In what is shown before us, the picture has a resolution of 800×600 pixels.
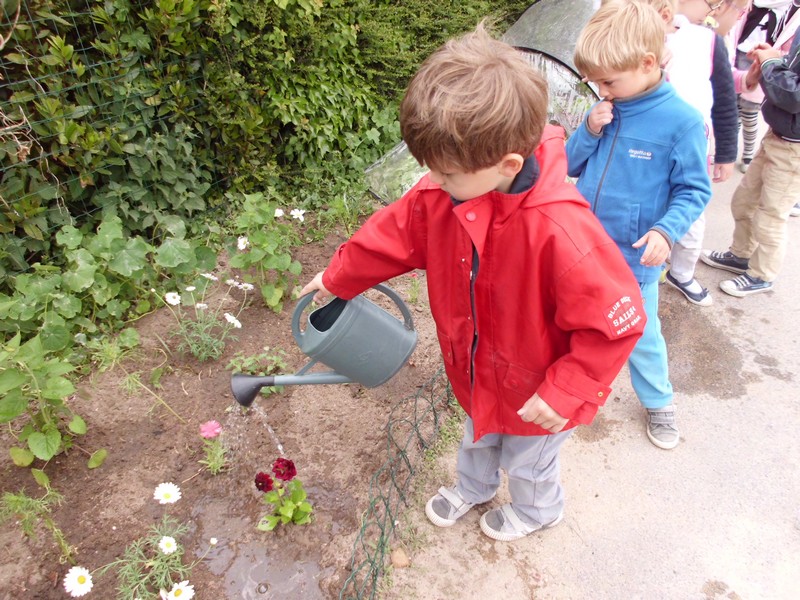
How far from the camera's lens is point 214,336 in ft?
9.05

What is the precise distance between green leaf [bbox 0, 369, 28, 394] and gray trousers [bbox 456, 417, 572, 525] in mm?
1477

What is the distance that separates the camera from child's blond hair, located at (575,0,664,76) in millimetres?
1818

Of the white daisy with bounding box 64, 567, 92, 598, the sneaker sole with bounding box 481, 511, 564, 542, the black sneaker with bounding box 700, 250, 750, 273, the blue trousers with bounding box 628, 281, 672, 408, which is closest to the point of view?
the white daisy with bounding box 64, 567, 92, 598

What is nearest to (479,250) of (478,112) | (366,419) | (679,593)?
(478,112)

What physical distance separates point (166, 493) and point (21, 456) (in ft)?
1.82

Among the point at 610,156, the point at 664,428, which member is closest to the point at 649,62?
the point at 610,156

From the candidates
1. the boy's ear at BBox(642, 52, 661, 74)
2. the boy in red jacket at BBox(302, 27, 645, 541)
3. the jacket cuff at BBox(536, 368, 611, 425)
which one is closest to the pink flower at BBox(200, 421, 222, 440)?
the boy in red jacket at BBox(302, 27, 645, 541)

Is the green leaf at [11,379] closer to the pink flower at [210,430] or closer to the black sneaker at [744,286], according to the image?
the pink flower at [210,430]

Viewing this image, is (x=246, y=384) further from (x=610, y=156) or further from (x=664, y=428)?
(x=664, y=428)

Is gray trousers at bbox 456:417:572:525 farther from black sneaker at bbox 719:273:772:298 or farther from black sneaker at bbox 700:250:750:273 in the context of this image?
black sneaker at bbox 700:250:750:273

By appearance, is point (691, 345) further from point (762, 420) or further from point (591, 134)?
point (591, 134)

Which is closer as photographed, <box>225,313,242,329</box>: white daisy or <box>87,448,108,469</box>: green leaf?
<box>87,448,108,469</box>: green leaf

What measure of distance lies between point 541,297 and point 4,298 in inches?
89.9

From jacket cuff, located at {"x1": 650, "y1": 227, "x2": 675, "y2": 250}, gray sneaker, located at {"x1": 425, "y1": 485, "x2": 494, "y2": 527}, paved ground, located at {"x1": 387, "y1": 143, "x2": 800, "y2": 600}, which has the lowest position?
paved ground, located at {"x1": 387, "y1": 143, "x2": 800, "y2": 600}
